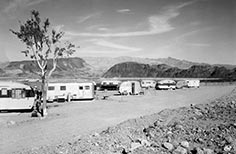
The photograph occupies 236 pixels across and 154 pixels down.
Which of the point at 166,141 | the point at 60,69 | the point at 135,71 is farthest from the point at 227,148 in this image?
the point at 60,69

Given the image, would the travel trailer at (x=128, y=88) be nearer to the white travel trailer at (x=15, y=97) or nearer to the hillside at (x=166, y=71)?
the white travel trailer at (x=15, y=97)

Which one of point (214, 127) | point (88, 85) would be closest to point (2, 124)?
point (214, 127)

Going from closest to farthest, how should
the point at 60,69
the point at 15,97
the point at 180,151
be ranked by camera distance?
1. the point at 180,151
2. the point at 15,97
3. the point at 60,69

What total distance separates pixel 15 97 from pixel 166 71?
12486 cm

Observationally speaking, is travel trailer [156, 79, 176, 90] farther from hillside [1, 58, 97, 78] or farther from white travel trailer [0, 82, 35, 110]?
hillside [1, 58, 97, 78]

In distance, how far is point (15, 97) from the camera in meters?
21.5

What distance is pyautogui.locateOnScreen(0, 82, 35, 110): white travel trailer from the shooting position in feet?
70.0

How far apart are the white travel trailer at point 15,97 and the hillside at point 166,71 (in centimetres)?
10602

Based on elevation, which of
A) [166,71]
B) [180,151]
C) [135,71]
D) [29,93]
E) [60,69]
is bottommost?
[180,151]

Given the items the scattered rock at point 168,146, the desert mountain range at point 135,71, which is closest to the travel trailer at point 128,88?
the scattered rock at point 168,146

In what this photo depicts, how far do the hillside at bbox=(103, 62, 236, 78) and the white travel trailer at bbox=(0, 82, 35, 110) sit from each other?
348 ft

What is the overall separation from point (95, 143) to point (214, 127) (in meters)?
4.56

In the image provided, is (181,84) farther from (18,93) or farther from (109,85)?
(18,93)

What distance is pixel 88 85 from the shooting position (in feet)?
99.4
